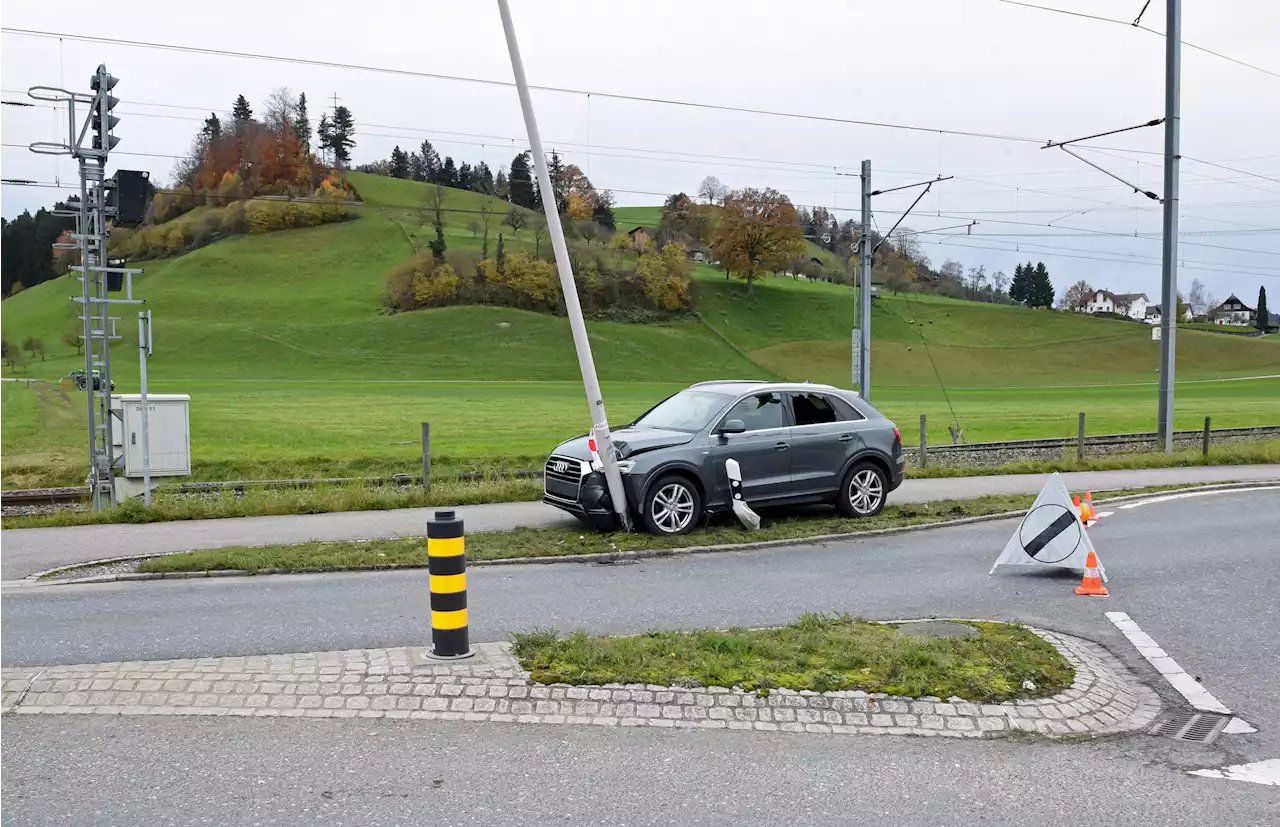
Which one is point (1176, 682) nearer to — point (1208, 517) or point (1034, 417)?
point (1208, 517)

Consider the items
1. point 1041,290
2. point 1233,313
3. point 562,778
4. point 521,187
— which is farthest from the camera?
point 1233,313

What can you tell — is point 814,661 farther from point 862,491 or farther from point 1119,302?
point 1119,302

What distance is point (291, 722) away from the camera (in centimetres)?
538

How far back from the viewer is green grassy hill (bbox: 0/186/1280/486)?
98.5ft

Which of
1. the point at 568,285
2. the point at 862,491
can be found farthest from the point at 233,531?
the point at 862,491

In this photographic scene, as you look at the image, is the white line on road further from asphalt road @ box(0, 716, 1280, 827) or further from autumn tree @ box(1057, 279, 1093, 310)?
autumn tree @ box(1057, 279, 1093, 310)

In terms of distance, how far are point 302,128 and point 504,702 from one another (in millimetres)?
135821

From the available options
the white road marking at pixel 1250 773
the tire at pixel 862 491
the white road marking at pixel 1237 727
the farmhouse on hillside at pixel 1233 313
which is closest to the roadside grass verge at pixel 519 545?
the tire at pixel 862 491

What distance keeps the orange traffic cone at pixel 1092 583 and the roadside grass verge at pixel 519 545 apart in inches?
133

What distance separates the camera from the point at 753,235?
111 metres

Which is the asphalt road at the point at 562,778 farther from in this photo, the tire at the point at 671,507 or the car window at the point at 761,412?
the car window at the point at 761,412

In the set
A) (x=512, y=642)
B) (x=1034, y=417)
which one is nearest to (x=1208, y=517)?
(x=512, y=642)

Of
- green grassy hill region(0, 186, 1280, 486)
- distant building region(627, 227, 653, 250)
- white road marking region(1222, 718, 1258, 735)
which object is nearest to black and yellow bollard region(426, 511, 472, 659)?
white road marking region(1222, 718, 1258, 735)

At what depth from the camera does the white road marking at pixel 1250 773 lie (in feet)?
15.8
